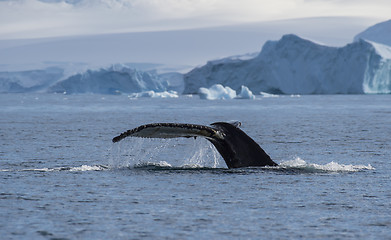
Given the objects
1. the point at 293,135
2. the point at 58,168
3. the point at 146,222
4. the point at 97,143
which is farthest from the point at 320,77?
the point at 146,222

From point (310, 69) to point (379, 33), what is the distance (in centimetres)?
3981

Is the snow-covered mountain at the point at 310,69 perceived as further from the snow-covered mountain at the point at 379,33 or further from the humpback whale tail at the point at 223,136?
the humpback whale tail at the point at 223,136

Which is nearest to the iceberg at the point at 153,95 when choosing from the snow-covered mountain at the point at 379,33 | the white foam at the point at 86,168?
the snow-covered mountain at the point at 379,33

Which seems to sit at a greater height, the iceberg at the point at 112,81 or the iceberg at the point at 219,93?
the iceberg at the point at 112,81

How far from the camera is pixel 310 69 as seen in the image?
85.9 m

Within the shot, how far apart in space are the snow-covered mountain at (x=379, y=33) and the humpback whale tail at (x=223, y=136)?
10626 cm

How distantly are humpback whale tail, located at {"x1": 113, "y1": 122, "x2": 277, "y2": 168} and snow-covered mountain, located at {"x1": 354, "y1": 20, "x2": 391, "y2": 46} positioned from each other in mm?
106257

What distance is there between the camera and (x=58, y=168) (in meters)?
14.7

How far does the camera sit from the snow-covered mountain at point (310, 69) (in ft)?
263

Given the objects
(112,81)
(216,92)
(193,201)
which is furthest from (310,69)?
(193,201)

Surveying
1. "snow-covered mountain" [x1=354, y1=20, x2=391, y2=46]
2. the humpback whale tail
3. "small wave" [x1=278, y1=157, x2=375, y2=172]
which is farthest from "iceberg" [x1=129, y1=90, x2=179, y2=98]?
the humpback whale tail

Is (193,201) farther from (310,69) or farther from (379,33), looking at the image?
(379,33)

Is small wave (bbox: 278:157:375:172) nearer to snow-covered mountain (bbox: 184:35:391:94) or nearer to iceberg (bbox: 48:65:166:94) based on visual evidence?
snow-covered mountain (bbox: 184:35:391:94)

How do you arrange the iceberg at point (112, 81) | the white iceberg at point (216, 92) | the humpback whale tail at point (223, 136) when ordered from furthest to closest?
the iceberg at point (112, 81)
the white iceberg at point (216, 92)
the humpback whale tail at point (223, 136)
